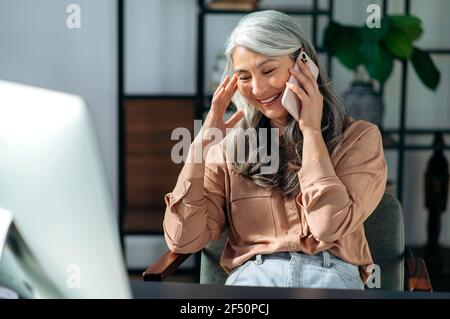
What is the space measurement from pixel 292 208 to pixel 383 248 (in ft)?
0.86

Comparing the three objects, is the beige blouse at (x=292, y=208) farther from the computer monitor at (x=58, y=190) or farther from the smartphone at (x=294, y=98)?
the computer monitor at (x=58, y=190)

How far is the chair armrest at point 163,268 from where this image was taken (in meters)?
1.82

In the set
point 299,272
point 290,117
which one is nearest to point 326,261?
point 299,272

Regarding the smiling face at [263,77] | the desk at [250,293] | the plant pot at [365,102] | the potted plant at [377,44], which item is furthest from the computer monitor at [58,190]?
the plant pot at [365,102]

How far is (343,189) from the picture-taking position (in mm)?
1728

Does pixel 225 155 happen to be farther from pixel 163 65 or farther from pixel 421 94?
pixel 421 94

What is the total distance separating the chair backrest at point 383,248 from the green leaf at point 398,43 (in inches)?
52.5

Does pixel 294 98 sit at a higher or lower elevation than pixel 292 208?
higher

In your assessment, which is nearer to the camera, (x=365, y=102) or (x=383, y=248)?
(x=383, y=248)

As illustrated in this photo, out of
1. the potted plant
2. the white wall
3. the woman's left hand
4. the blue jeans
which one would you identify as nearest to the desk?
the blue jeans

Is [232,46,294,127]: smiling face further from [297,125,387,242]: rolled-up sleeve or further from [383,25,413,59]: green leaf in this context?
[383,25,413,59]: green leaf

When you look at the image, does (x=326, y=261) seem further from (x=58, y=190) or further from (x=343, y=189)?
(x=58, y=190)
